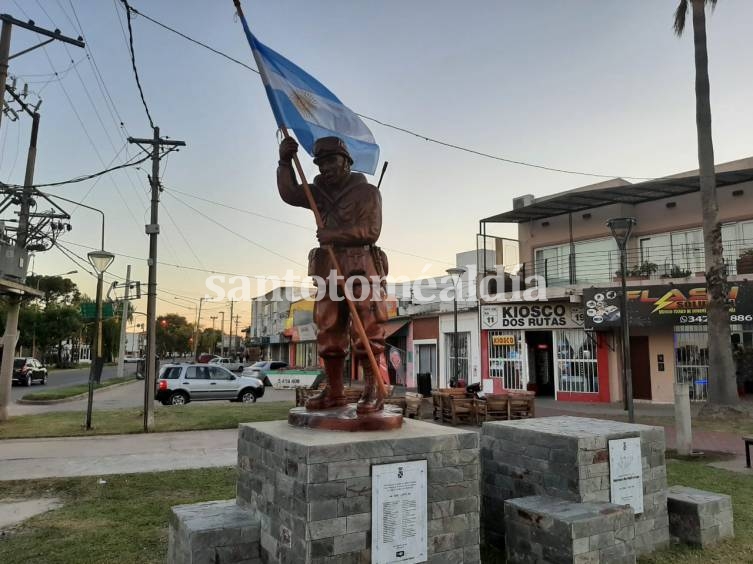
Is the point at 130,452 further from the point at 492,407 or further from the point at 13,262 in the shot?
the point at 492,407

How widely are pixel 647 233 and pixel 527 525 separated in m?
17.7

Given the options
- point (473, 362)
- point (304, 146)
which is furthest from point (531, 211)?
point (304, 146)

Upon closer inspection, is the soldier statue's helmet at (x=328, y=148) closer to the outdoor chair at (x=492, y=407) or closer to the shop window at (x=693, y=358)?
the outdoor chair at (x=492, y=407)

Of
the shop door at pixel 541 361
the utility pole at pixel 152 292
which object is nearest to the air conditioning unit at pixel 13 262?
the utility pole at pixel 152 292

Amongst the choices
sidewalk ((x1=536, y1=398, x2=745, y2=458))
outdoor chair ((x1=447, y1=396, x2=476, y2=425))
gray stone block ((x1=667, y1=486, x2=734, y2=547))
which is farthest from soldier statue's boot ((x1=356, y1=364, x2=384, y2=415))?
outdoor chair ((x1=447, y1=396, x2=476, y2=425))

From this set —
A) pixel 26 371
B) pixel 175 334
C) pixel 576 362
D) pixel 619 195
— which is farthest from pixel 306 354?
pixel 175 334

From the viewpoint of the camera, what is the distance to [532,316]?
19.8m

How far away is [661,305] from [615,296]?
136 centimetres

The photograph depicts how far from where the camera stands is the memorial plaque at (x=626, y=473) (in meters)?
4.78

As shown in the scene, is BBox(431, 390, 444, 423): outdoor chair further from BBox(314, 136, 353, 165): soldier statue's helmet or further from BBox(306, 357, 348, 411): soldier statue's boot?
BBox(314, 136, 353, 165): soldier statue's helmet

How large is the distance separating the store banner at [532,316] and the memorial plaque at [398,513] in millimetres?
16438

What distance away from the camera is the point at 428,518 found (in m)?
3.82

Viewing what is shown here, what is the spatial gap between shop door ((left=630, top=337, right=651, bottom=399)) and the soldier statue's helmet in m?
16.9

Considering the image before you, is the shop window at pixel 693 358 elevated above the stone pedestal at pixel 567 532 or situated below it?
above
